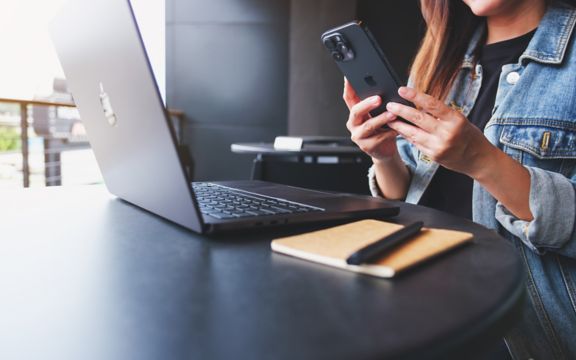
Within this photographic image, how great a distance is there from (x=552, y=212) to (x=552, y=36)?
0.39m

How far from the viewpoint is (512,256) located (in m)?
0.45

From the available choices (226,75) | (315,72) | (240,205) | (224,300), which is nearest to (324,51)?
(315,72)

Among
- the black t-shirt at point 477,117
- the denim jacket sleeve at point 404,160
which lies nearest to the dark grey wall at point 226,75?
the denim jacket sleeve at point 404,160

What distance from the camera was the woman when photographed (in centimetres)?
67

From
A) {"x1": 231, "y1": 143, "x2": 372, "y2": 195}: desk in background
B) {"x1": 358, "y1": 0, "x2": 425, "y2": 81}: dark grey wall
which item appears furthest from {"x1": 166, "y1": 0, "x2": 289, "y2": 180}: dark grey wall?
{"x1": 231, "y1": 143, "x2": 372, "y2": 195}: desk in background

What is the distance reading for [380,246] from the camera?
406 mm

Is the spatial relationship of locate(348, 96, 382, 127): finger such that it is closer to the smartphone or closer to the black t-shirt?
the smartphone

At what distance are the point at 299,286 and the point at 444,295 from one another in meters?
0.11

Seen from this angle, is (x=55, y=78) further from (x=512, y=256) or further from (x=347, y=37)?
(x=512, y=256)

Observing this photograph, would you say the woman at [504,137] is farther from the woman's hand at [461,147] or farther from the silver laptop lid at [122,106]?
the silver laptop lid at [122,106]

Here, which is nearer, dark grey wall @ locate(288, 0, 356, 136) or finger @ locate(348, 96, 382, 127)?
finger @ locate(348, 96, 382, 127)

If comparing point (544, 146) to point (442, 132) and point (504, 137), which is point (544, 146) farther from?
point (442, 132)

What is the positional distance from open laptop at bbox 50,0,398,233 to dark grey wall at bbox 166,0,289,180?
3987mm

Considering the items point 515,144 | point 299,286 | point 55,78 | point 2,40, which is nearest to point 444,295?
point 299,286
